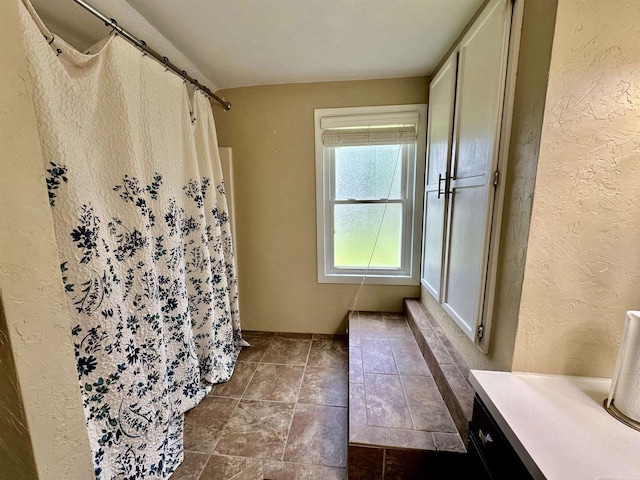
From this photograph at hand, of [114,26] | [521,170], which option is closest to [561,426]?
[521,170]

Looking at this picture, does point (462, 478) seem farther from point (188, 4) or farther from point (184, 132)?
point (188, 4)

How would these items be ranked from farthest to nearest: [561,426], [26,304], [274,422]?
[274,422], [561,426], [26,304]

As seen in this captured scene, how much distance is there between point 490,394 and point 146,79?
6.38 feet

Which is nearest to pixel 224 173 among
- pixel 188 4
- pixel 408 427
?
pixel 188 4

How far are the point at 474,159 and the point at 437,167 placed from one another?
52cm

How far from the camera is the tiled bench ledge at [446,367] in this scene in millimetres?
1066

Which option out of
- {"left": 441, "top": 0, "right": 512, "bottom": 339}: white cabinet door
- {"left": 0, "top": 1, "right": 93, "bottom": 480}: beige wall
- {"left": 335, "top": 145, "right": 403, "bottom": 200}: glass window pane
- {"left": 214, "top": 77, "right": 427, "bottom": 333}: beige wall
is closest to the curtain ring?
{"left": 0, "top": 1, "right": 93, "bottom": 480}: beige wall

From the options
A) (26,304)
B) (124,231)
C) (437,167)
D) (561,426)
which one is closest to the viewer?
(26,304)

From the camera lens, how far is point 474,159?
1.17 m

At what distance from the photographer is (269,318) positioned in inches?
91.3

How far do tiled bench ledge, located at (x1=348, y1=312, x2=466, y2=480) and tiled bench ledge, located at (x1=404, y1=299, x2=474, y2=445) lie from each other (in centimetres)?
5

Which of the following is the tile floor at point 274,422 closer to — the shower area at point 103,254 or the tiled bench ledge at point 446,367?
the shower area at point 103,254

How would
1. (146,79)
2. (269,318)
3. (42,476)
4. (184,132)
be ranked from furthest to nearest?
(269,318) → (184,132) → (146,79) → (42,476)

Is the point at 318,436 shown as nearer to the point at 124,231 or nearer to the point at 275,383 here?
the point at 275,383
